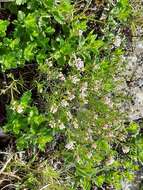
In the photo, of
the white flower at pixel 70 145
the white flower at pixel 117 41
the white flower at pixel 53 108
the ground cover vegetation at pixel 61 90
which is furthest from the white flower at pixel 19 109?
the white flower at pixel 117 41

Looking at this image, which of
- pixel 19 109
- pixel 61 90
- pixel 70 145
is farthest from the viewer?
pixel 70 145

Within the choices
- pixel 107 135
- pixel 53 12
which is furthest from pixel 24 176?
pixel 53 12

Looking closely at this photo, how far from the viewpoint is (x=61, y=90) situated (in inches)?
130

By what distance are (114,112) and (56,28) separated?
0.72 m

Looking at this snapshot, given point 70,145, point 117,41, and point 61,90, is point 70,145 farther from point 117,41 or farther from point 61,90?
point 117,41

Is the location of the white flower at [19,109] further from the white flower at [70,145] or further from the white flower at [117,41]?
the white flower at [117,41]

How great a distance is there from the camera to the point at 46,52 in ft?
10.9

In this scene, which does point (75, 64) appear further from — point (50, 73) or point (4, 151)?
point (4, 151)

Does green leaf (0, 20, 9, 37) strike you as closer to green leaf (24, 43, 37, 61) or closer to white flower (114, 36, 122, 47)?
green leaf (24, 43, 37, 61)

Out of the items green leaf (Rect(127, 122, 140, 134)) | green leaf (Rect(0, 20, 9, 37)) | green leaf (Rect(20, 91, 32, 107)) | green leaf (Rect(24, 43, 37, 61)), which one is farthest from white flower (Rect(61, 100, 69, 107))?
green leaf (Rect(127, 122, 140, 134))

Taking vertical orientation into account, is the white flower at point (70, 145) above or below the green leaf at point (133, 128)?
above

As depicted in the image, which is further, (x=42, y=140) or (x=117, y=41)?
(x=117, y=41)

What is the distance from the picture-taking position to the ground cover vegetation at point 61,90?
3.21m

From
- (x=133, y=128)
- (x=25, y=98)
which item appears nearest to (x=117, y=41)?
(x=133, y=128)
